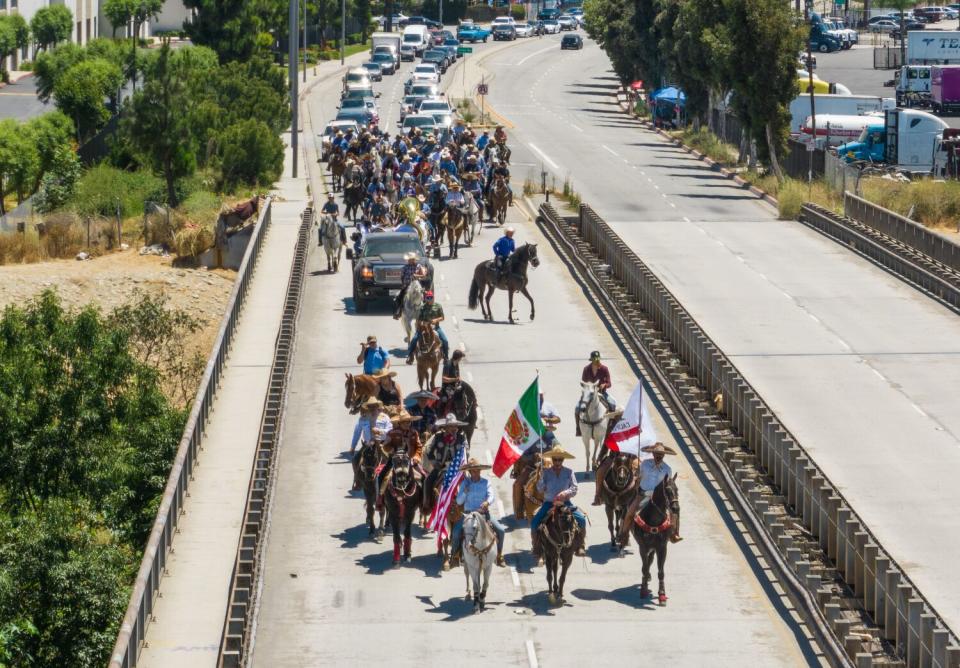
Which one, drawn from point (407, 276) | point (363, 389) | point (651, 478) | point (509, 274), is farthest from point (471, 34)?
point (651, 478)

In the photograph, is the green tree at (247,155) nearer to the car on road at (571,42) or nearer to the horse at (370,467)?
the horse at (370,467)

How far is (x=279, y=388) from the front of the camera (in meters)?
31.1

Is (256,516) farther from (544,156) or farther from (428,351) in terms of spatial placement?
(544,156)

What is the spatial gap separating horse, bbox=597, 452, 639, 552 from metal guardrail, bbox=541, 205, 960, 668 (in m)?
2.06

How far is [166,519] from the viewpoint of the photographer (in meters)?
22.3

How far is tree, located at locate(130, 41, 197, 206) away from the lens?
202ft

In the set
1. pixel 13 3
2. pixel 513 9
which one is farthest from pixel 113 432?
pixel 513 9

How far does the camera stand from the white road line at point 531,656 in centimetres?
1869

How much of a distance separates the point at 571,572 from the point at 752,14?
45.6 m

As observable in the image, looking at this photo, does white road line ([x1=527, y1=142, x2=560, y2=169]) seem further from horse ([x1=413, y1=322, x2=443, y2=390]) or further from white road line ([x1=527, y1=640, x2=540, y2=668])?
white road line ([x1=527, y1=640, x2=540, y2=668])

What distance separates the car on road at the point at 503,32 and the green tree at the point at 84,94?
229 feet

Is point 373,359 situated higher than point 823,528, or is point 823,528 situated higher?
point 373,359

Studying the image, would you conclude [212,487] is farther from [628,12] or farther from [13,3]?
[13,3]

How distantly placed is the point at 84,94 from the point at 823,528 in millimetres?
61531
